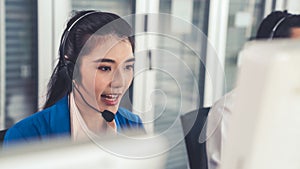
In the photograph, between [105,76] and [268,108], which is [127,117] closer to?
[105,76]

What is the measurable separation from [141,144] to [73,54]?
0.88 m

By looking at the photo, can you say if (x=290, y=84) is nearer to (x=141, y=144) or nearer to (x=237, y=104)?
(x=237, y=104)

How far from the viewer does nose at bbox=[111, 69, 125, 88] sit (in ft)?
3.78

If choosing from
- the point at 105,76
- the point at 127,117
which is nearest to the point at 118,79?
the point at 105,76

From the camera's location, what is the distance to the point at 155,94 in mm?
1132

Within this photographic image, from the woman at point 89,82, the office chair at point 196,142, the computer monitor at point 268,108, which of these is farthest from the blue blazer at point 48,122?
the computer monitor at point 268,108

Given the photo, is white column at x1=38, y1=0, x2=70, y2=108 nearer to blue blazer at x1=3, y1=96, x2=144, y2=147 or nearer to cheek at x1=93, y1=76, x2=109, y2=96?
blue blazer at x1=3, y1=96, x2=144, y2=147

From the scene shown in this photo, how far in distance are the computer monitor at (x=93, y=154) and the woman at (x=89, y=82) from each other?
1.46 feet

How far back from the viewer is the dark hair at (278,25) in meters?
1.67

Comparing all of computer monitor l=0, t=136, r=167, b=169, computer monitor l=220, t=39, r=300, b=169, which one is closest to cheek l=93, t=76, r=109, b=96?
computer monitor l=0, t=136, r=167, b=169

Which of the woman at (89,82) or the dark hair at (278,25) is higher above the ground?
the dark hair at (278,25)

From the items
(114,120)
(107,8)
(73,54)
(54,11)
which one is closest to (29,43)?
(54,11)

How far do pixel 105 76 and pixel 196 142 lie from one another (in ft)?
2.06

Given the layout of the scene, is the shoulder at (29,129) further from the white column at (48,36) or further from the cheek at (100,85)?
the white column at (48,36)
